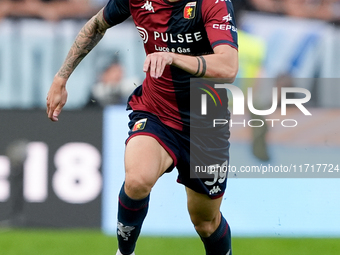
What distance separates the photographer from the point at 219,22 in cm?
326

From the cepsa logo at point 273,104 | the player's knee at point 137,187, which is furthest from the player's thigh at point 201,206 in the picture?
the cepsa logo at point 273,104

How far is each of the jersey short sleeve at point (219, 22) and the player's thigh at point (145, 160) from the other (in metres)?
0.70

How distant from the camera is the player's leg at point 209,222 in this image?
3.87 meters

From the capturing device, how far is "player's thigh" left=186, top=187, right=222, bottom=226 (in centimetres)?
385

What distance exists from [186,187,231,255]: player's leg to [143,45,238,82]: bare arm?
1.05m

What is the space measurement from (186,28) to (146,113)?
600 millimetres

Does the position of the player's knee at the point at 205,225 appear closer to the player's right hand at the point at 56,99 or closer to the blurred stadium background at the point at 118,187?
the player's right hand at the point at 56,99

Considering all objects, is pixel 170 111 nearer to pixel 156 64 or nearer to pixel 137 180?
pixel 137 180

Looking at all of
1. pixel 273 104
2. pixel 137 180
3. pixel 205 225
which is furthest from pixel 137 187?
pixel 273 104

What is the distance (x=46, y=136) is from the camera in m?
5.78

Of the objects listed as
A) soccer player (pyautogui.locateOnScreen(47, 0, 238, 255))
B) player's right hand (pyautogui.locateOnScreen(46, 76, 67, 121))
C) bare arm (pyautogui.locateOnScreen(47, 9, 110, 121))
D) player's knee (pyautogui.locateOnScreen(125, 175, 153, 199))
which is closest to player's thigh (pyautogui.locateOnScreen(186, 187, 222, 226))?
soccer player (pyautogui.locateOnScreen(47, 0, 238, 255))

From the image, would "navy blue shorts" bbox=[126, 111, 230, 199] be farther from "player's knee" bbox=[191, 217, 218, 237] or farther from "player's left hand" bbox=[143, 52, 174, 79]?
"player's left hand" bbox=[143, 52, 174, 79]

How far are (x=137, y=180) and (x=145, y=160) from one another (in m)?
0.13

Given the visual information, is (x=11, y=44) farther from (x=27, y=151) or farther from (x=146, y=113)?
(x=146, y=113)
